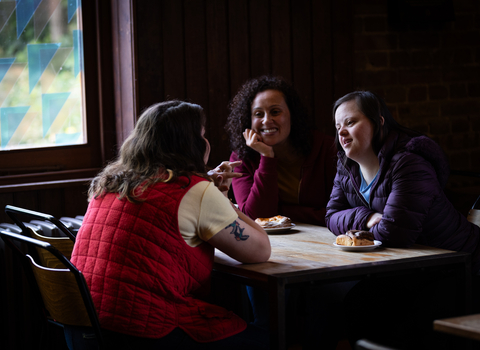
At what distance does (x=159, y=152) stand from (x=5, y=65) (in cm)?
166

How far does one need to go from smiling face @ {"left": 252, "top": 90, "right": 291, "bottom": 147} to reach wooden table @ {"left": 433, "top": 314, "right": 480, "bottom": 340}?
1.82 meters

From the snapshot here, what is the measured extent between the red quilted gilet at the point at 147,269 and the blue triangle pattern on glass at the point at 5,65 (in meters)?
1.64

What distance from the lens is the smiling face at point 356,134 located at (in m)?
2.26

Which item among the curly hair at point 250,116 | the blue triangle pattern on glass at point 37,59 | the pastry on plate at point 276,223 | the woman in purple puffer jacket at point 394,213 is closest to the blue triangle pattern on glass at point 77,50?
the blue triangle pattern on glass at point 37,59

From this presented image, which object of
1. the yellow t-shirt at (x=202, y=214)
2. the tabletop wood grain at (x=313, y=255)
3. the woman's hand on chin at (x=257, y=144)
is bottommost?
the tabletop wood grain at (x=313, y=255)

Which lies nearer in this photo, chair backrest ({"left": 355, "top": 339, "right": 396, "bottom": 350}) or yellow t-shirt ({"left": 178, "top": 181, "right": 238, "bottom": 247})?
chair backrest ({"left": 355, "top": 339, "right": 396, "bottom": 350})

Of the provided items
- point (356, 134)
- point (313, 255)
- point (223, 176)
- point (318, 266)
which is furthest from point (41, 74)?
point (318, 266)

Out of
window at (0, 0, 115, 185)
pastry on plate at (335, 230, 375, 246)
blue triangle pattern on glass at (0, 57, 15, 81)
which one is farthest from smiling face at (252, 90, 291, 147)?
blue triangle pattern on glass at (0, 57, 15, 81)

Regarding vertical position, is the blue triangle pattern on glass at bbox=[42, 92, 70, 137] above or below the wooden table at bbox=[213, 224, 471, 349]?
above

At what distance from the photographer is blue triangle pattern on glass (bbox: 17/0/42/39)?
305 cm

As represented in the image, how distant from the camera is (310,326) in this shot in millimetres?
2422

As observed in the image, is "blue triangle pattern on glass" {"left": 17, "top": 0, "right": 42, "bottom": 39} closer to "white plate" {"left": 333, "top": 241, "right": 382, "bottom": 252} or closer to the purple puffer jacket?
the purple puffer jacket

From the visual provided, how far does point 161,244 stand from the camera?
168cm

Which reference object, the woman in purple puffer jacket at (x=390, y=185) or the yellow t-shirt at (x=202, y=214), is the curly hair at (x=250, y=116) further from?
the yellow t-shirt at (x=202, y=214)
